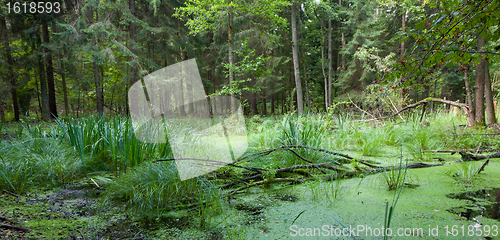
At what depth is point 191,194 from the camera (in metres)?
1.78

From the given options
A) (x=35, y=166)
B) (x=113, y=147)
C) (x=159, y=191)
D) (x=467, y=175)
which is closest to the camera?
(x=159, y=191)

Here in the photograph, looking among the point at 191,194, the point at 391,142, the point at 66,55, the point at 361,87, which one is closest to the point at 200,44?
the point at 66,55

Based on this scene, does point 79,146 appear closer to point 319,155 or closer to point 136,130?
point 136,130

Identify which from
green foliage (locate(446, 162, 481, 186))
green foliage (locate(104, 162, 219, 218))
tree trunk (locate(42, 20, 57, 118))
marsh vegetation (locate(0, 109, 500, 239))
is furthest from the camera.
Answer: tree trunk (locate(42, 20, 57, 118))

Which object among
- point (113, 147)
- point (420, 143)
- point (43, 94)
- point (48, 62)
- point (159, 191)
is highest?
point (48, 62)

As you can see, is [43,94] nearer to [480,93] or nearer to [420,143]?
[420,143]

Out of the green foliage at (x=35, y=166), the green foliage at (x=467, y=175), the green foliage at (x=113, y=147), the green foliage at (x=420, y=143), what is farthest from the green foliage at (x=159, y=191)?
the green foliage at (x=420, y=143)

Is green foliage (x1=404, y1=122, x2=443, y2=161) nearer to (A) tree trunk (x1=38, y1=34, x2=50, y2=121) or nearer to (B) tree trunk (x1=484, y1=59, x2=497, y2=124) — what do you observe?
(B) tree trunk (x1=484, y1=59, x2=497, y2=124)

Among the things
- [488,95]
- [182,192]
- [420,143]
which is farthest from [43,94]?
[488,95]

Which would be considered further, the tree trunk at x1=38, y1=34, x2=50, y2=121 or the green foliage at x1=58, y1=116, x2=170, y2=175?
the tree trunk at x1=38, y1=34, x2=50, y2=121

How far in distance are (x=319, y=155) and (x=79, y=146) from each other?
244cm

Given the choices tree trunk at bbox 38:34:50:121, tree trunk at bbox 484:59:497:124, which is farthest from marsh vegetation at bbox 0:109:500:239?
tree trunk at bbox 38:34:50:121

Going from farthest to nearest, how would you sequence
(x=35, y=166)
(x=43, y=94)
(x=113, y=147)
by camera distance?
(x=43, y=94) → (x=113, y=147) → (x=35, y=166)

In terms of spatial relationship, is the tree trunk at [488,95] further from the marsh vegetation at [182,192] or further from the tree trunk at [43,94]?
the tree trunk at [43,94]
